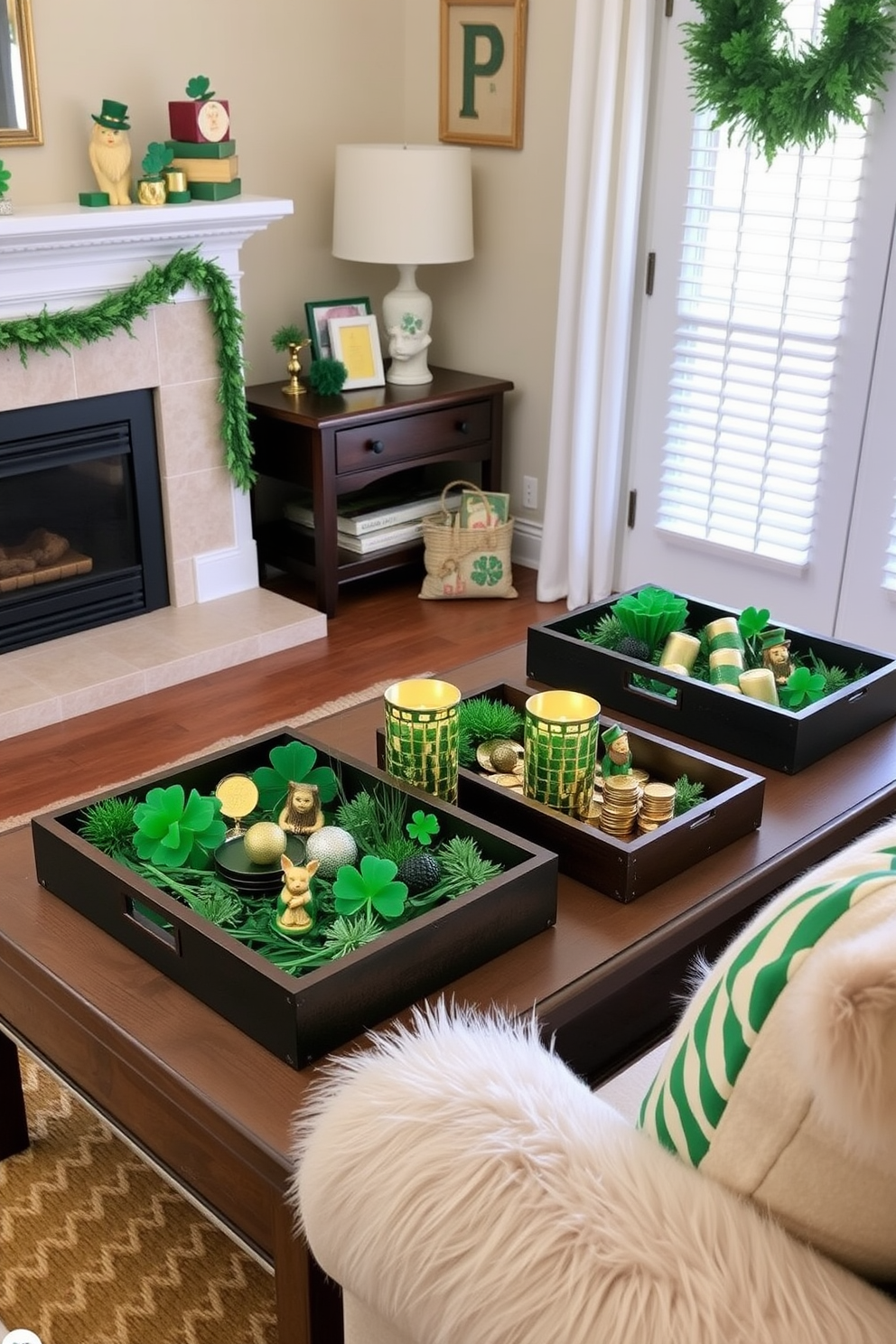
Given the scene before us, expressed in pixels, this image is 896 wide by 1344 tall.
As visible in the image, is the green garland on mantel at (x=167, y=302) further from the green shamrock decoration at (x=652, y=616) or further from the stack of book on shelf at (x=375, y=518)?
the green shamrock decoration at (x=652, y=616)

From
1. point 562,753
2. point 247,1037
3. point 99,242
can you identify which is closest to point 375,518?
point 99,242

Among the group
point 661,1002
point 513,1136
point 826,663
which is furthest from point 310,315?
point 513,1136

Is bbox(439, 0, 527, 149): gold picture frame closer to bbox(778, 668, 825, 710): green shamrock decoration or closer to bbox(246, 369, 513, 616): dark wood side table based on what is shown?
bbox(246, 369, 513, 616): dark wood side table

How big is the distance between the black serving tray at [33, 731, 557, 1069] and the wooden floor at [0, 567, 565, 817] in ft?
4.72

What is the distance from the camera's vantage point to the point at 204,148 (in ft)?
11.7

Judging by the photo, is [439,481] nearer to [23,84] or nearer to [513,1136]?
[23,84]

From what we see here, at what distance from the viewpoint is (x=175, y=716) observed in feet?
11.2

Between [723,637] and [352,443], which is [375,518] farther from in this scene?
[723,637]

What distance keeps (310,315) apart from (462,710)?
247 centimetres

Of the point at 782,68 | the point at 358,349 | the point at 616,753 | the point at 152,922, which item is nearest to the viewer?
the point at 152,922

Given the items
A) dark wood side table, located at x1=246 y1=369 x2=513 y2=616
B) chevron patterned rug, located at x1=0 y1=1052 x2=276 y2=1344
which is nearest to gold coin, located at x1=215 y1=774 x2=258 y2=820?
chevron patterned rug, located at x1=0 y1=1052 x2=276 y2=1344

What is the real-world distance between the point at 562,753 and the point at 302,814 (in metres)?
0.36

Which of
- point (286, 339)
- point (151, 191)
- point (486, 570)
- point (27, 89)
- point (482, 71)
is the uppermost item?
point (482, 71)

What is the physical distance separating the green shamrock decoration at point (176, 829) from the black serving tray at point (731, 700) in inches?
30.5
